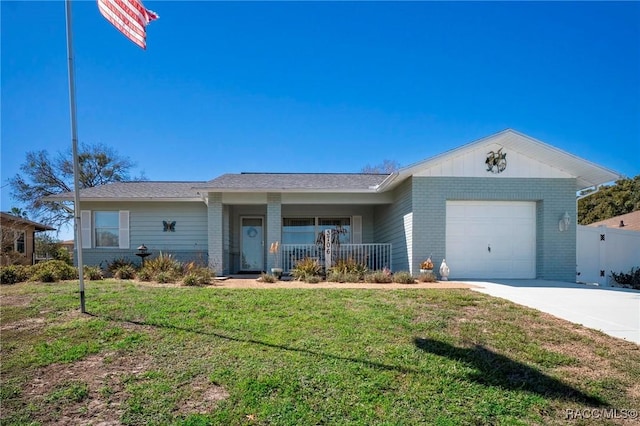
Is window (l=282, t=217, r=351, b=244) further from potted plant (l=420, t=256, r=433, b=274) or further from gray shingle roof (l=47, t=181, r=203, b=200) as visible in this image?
potted plant (l=420, t=256, r=433, b=274)

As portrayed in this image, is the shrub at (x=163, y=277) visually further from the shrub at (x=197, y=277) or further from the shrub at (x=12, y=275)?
the shrub at (x=12, y=275)

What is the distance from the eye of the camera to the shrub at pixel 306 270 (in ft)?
35.1

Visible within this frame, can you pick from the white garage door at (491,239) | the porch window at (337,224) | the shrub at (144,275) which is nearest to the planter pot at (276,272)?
the shrub at (144,275)

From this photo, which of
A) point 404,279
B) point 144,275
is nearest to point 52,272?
point 144,275

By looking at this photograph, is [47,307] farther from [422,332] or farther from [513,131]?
[513,131]

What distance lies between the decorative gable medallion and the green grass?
19.7ft

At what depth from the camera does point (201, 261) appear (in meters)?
13.7

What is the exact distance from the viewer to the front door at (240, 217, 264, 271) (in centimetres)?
1538

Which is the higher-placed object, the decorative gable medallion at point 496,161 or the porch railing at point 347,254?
the decorative gable medallion at point 496,161

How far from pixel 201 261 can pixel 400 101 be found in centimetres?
987

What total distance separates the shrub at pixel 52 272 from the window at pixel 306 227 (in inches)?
305

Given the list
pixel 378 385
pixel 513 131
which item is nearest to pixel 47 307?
pixel 378 385

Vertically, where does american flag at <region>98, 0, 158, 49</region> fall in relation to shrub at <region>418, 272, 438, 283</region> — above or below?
above

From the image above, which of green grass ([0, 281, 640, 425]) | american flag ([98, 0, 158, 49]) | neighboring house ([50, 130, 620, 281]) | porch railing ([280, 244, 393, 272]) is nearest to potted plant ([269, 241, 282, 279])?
neighboring house ([50, 130, 620, 281])
